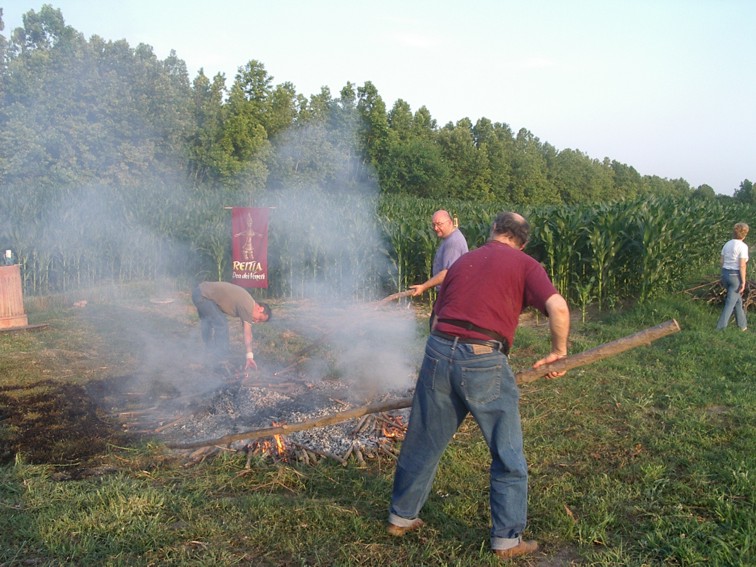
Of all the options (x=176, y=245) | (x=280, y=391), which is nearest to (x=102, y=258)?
(x=176, y=245)

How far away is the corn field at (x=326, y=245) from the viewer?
36.0 ft

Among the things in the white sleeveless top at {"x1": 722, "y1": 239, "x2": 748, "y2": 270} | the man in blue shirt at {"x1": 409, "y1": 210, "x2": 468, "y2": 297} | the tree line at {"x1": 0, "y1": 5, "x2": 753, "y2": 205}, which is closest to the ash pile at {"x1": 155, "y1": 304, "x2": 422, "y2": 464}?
the man in blue shirt at {"x1": 409, "y1": 210, "x2": 468, "y2": 297}

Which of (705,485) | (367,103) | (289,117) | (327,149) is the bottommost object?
(705,485)

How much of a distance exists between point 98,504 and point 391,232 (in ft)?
31.7

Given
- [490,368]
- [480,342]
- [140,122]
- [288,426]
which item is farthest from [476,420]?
[140,122]

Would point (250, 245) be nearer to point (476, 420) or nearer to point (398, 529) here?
point (398, 529)

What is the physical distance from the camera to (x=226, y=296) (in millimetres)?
6832

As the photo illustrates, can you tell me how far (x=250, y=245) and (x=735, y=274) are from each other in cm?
795

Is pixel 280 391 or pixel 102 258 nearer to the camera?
pixel 280 391

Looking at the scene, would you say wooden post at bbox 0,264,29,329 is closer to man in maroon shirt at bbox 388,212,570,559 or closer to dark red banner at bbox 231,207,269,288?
dark red banner at bbox 231,207,269,288

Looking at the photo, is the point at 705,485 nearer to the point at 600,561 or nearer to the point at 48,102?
the point at 600,561

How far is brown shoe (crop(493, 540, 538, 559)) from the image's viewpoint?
3.17m

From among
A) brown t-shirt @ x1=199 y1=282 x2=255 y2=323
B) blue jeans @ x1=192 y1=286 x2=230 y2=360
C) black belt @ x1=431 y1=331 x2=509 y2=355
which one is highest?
black belt @ x1=431 y1=331 x2=509 y2=355

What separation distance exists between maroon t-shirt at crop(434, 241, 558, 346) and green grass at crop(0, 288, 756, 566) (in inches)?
48.7
